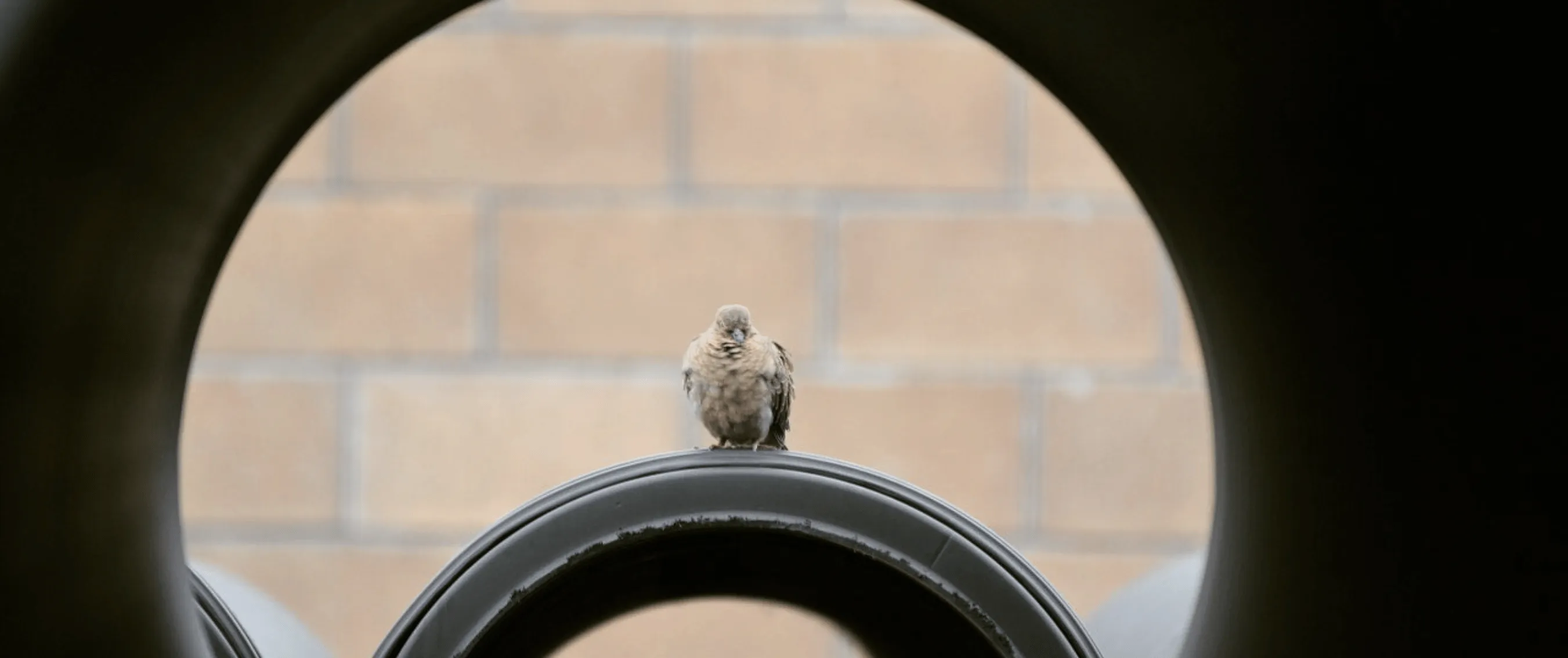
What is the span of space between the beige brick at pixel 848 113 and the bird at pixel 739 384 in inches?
48.8

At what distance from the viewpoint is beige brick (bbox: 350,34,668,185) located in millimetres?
2834

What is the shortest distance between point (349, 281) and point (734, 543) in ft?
5.80

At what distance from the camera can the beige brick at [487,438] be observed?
2.84 m

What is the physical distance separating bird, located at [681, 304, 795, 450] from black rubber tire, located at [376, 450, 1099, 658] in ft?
0.89

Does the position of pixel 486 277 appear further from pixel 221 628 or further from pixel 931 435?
pixel 221 628

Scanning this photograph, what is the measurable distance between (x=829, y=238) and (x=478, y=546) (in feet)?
5.51

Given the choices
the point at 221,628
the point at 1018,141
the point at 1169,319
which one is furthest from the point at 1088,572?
the point at 221,628

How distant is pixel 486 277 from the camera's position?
2826mm

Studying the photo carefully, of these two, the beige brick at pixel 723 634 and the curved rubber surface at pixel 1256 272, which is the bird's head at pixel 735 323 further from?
the beige brick at pixel 723 634

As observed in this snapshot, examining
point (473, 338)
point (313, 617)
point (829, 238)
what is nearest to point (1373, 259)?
point (829, 238)

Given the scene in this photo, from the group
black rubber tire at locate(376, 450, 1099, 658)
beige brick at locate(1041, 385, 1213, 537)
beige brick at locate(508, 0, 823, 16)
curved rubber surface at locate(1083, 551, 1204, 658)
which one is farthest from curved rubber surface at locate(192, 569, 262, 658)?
beige brick at locate(1041, 385, 1213, 537)

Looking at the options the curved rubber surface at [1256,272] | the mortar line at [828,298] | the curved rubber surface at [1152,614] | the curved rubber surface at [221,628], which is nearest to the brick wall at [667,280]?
the mortar line at [828,298]

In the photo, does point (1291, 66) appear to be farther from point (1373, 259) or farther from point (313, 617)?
point (313, 617)

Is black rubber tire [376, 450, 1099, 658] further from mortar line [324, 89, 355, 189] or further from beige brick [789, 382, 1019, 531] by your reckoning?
mortar line [324, 89, 355, 189]
